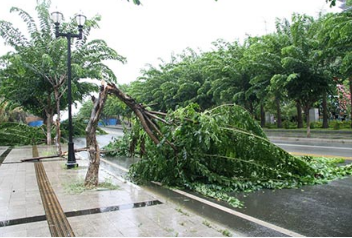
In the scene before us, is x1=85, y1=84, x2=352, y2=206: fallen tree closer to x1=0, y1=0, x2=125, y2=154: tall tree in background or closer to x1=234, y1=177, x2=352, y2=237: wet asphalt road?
x1=234, y1=177, x2=352, y2=237: wet asphalt road

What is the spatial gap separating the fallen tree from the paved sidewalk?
992 millimetres

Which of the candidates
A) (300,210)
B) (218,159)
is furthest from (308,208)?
(218,159)

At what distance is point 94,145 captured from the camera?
23.7 feet

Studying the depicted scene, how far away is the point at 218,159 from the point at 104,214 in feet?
10.8

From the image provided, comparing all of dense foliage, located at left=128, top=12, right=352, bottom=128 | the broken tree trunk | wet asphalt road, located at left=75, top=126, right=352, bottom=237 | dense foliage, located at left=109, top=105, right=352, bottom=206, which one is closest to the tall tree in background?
dense foliage, located at left=128, top=12, right=352, bottom=128

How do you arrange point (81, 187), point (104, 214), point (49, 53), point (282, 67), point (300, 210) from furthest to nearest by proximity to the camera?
point (282, 67)
point (49, 53)
point (81, 187)
point (300, 210)
point (104, 214)

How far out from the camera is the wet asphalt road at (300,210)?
14.5 ft

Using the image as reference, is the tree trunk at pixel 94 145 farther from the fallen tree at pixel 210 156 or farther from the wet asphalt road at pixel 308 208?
the wet asphalt road at pixel 308 208

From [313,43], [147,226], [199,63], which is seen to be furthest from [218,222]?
[199,63]

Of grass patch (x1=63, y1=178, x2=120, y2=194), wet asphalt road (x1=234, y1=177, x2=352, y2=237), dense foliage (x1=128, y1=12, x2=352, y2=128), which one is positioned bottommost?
wet asphalt road (x1=234, y1=177, x2=352, y2=237)

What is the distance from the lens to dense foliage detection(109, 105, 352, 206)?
7086mm

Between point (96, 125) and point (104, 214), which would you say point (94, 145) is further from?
point (104, 214)

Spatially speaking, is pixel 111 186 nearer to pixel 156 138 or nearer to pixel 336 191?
pixel 156 138

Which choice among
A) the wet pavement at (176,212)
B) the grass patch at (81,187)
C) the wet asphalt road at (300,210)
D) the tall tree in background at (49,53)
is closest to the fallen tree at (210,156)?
the grass patch at (81,187)
